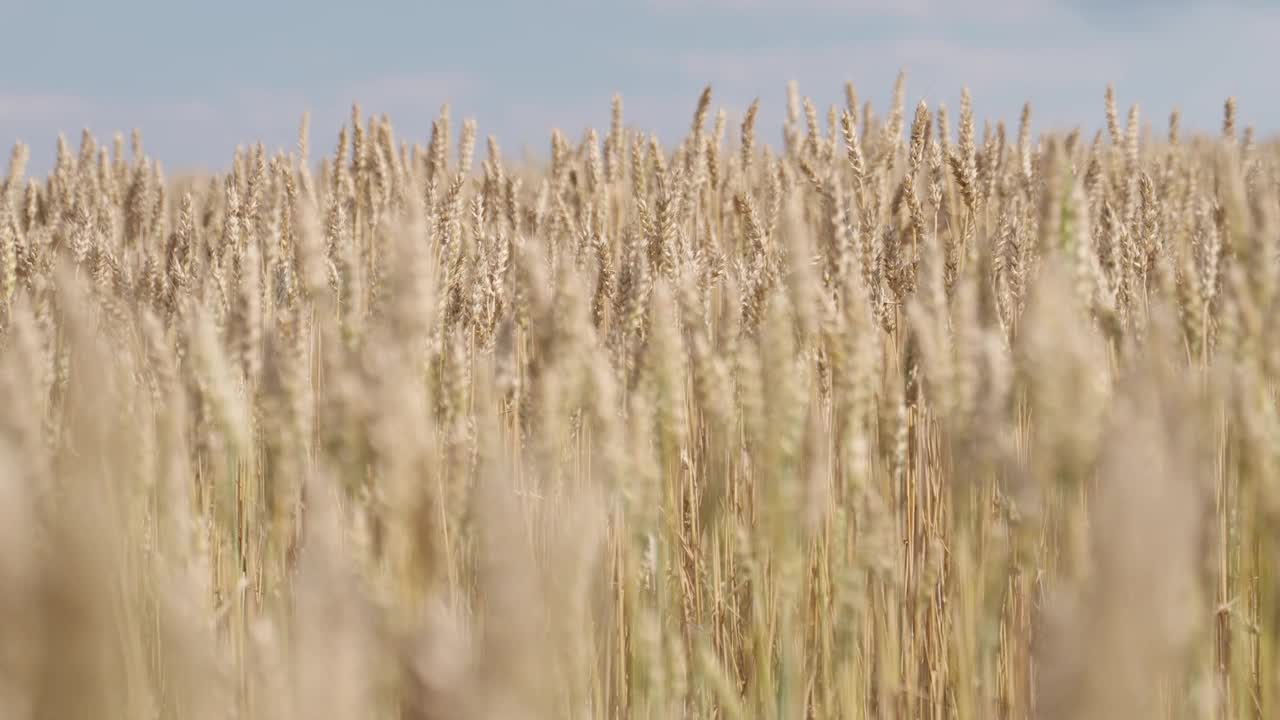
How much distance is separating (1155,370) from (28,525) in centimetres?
63

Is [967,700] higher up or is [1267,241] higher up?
[1267,241]

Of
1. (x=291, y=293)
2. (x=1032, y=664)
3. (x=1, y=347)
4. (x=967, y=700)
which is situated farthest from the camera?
(x=291, y=293)

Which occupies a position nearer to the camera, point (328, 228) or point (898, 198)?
point (898, 198)

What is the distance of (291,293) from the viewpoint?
1.93 m

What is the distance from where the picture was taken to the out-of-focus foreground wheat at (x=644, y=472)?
0.34 metres

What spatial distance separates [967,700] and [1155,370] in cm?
35

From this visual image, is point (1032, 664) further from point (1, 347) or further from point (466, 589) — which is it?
point (1, 347)

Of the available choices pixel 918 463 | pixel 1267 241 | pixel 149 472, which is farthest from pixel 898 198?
pixel 149 472

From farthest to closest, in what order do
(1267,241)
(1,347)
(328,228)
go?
(328,228), (1,347), (1267,241)

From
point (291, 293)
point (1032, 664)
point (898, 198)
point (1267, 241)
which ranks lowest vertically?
point (1032, 664)

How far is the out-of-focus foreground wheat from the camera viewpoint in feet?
1.11

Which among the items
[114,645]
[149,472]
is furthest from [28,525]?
[149,472]

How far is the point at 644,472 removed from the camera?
833 mm

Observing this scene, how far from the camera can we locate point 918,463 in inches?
57.4
